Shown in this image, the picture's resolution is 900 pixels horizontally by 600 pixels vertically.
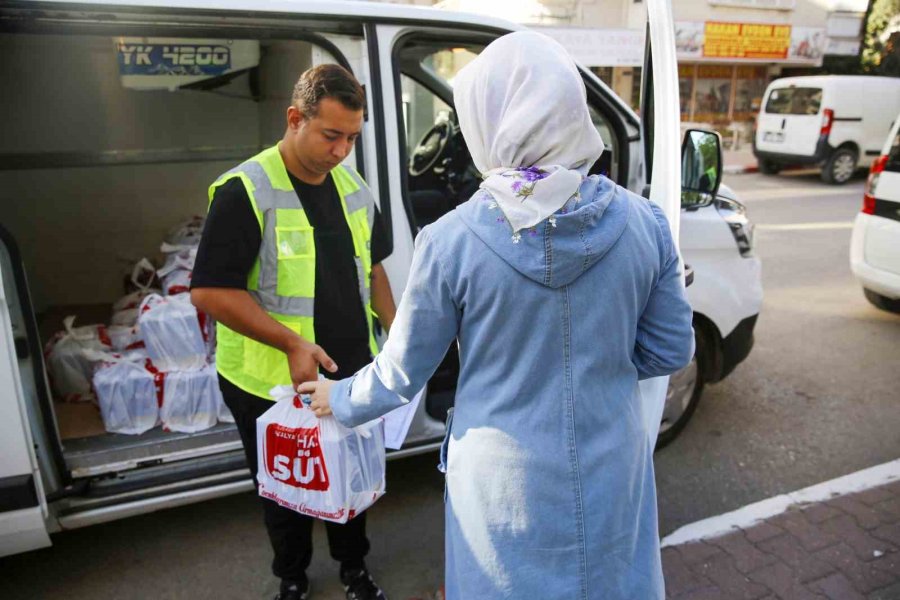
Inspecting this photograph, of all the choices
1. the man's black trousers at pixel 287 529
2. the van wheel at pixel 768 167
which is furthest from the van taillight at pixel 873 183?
the van wheel at pixel 768 167

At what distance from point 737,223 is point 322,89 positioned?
88.8 inches

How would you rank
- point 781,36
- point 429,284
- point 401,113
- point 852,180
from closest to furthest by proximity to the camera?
point 429,284 → point 401,113 → point 852,180 → point 781,36

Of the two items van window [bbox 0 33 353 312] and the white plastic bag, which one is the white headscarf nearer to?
van window [bbox 0 33 353 312]

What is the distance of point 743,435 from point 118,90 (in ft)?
14.5

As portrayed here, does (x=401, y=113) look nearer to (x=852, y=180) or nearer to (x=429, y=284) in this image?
(x=429, y=284)

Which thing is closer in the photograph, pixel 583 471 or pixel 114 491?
pixel 583 471

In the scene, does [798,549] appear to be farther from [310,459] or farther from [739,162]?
[739,162]

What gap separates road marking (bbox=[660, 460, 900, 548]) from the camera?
2812 millimetres

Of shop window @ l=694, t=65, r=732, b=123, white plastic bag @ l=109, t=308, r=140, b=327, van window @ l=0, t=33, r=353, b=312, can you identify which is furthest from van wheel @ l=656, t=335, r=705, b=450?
shop window @ l=694, t=65, r=732, b=123

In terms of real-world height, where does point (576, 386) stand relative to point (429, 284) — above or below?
below

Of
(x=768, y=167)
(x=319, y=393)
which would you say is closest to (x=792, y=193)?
(x=768, y=167)

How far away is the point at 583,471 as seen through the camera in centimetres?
135

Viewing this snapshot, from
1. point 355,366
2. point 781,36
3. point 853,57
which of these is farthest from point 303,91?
point 853,57

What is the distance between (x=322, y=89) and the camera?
75.3 inches
